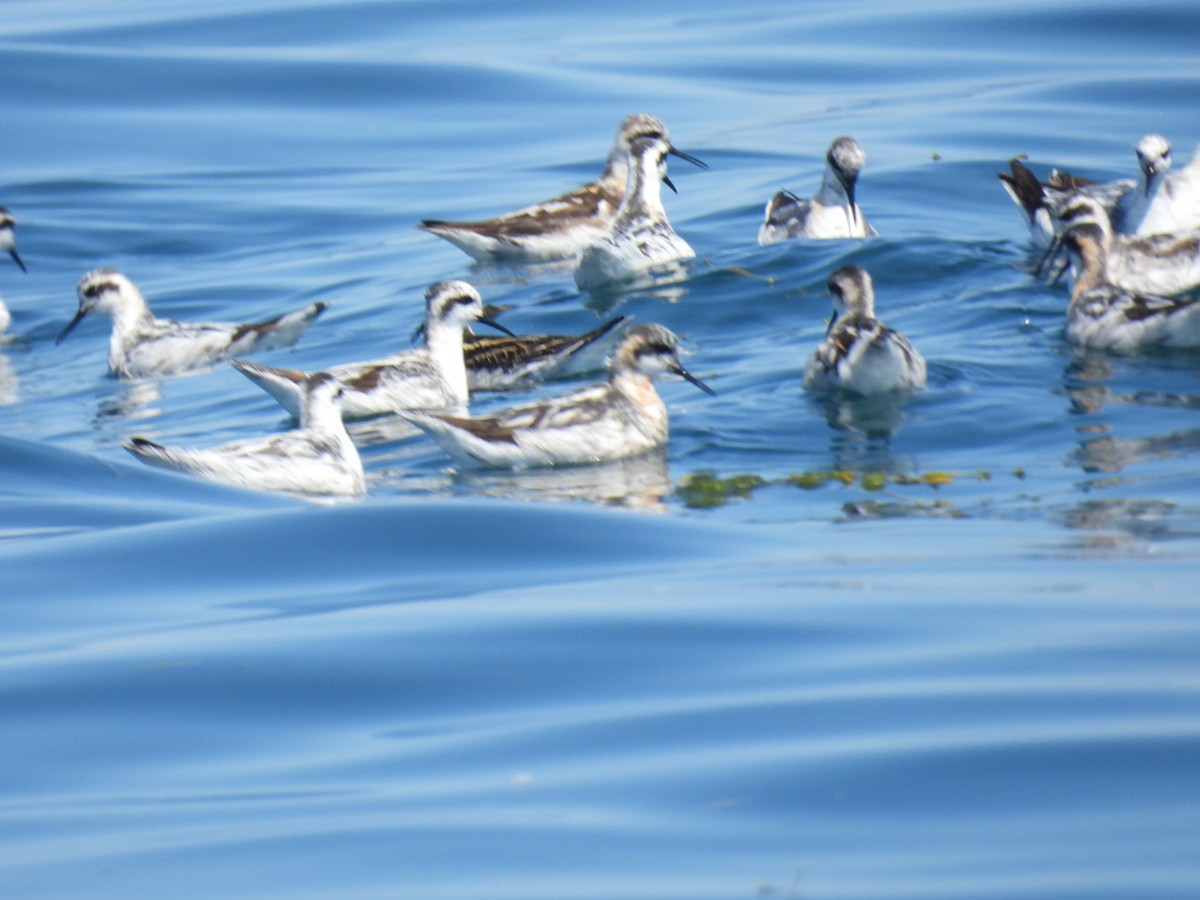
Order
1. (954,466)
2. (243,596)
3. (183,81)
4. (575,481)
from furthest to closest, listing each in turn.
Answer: (183,81) < (575,481) < (954,466) < (243,596)

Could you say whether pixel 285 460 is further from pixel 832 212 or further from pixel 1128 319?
pixel 832 212

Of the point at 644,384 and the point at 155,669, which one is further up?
the point at 644,384

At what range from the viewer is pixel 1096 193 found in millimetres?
18469

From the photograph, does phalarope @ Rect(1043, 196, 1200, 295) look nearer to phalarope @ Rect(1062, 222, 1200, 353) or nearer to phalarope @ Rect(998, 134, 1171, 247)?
phalarope @ Rect(998, 134, 1171, 247)

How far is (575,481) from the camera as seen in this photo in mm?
12062

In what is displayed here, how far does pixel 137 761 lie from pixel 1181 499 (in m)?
5.36

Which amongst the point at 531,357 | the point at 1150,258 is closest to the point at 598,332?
the point at 531,357

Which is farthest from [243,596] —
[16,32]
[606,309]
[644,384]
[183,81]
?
[16,32]

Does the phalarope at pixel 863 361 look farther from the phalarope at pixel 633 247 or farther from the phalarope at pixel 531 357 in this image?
the phalarope at pixel 633 247

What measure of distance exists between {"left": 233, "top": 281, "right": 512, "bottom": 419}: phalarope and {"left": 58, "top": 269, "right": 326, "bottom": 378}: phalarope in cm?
155

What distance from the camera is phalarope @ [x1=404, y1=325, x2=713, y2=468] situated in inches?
482

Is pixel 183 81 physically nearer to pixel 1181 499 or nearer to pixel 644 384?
pixel 644 384

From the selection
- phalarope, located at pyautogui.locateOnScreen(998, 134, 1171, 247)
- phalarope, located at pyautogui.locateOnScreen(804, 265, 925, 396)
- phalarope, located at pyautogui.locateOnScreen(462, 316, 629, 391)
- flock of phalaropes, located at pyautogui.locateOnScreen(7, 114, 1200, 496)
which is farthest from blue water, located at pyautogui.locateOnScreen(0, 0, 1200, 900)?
phalarope, located at pyautogui.locateOnScreen(462, 316, 629, 391)

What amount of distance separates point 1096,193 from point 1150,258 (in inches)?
92.7
